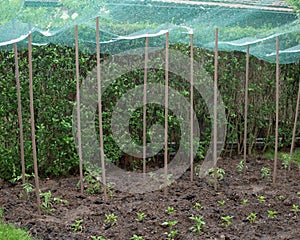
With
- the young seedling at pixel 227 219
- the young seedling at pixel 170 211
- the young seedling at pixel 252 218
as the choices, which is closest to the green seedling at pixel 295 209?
the young seedling at pixel 252 218

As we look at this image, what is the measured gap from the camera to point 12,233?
368cm

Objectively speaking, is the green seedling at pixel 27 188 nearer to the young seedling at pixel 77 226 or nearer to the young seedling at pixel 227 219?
the young seedling at pixel 77 226

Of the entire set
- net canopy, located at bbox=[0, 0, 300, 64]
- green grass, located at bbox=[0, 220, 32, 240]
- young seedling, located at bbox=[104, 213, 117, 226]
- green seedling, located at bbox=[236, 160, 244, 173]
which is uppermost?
net canopy, located at bbox=[0, 0, 300, 64]

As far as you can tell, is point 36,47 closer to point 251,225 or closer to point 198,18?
point 198,18

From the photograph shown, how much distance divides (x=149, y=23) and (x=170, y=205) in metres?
2.08

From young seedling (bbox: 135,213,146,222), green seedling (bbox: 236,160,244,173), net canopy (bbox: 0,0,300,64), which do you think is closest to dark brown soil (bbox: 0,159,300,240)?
young seedling (bbox: 135,213,146,222)

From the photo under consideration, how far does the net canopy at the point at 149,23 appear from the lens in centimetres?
450

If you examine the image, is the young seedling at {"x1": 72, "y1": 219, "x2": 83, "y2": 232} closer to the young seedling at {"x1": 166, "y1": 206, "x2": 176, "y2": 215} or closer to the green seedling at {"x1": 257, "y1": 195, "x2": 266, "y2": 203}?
the young seedling at {"x1": 166, "y1": 206, "x2": 176, "y2": 215}

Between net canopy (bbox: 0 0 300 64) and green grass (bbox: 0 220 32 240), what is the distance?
69.5 inches

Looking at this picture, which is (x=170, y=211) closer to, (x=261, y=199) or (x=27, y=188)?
(x=261, y=199)

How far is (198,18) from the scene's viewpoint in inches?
200

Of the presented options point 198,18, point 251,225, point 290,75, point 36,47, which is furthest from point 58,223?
point 290,75

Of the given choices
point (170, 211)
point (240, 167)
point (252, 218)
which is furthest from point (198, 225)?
point (240, 167)

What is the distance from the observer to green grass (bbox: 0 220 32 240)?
3605 millimetres
